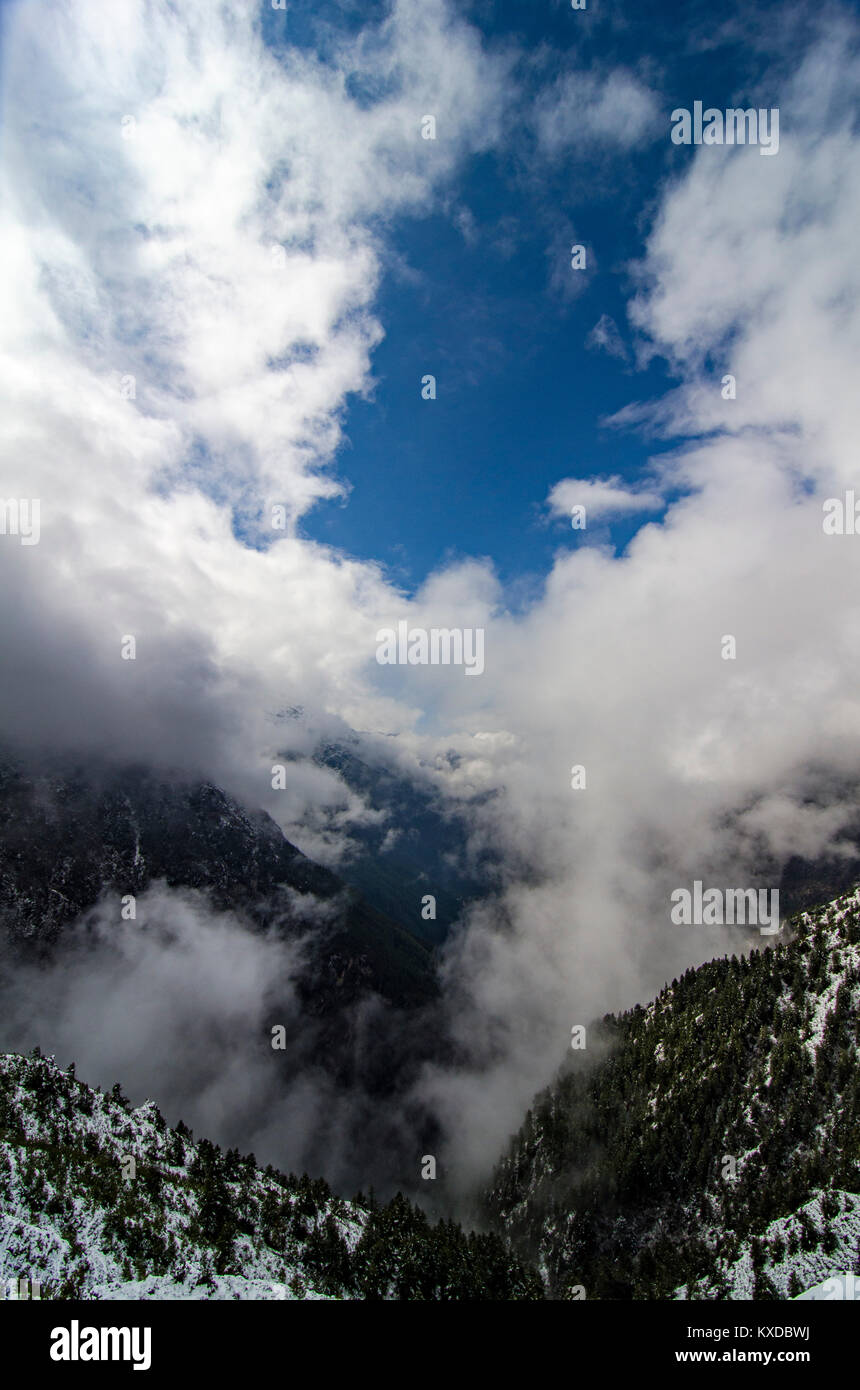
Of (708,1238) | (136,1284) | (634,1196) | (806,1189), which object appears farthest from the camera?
(634,1196)

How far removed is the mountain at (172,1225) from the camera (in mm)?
81794

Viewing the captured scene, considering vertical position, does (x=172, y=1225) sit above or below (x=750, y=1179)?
above

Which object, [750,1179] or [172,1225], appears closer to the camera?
[172,1225]

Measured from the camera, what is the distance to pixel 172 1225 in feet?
330

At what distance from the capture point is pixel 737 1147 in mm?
178500

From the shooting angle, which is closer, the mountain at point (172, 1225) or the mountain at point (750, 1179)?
the mountain at point (172, 1225)

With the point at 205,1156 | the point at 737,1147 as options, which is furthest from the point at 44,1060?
the point at 737,1147
